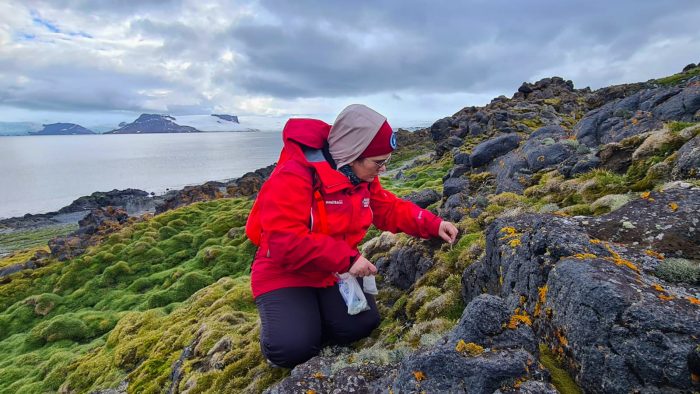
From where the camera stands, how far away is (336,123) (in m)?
7.25

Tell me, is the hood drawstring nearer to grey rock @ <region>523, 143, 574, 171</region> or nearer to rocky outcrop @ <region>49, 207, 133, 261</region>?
grey rock @ <region>523, 143, 574, 171</region>

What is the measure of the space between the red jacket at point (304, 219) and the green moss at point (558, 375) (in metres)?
3.18

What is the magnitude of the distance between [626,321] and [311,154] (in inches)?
203

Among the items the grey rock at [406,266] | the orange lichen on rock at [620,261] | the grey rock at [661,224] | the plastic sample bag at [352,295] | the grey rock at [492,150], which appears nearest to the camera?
the orange lichen on rock at [620,261]

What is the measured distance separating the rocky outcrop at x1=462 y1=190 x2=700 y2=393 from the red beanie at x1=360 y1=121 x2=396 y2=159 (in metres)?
2.58

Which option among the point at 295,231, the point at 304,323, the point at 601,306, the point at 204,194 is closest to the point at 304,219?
the point at 295,231

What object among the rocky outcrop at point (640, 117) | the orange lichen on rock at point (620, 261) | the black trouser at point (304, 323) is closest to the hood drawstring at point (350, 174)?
the black trouser at point (304, 323)

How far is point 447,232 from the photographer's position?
8961 millimetres

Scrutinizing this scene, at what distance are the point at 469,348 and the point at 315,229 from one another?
3.37 m

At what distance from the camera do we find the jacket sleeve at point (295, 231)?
6703 mm

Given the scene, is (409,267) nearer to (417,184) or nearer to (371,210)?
(371,210)

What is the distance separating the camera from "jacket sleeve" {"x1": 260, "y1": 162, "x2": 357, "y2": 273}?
670 centimetres

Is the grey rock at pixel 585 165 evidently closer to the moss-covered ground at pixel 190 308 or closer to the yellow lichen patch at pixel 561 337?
the moss-covered ground at pixel 190 308

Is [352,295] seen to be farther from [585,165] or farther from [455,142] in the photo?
[455,142]
